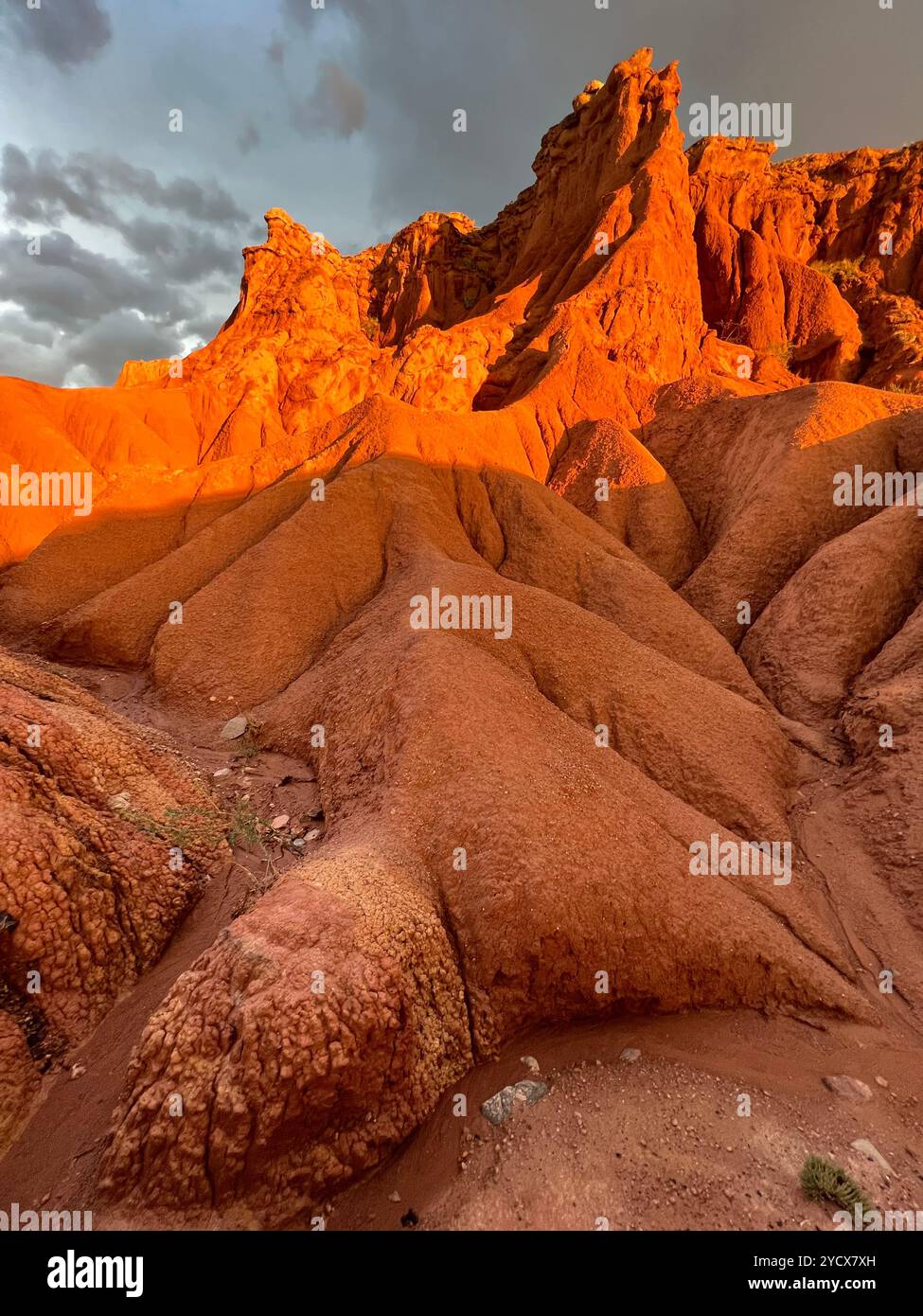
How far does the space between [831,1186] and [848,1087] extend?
1.24 metres

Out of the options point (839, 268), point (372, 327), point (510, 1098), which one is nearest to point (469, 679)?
point (510, 1098)

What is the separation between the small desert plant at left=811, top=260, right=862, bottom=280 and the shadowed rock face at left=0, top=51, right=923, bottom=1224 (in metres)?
8.27

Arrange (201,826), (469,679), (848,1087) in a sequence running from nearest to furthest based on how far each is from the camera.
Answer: (848,1087) → (201,826) → (469,679)

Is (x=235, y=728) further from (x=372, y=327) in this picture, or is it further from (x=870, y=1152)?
(x=372, y=327)

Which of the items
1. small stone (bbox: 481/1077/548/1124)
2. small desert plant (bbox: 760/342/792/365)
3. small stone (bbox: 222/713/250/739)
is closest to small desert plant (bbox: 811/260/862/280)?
small desert plant (bbox: 760/342/792/365)

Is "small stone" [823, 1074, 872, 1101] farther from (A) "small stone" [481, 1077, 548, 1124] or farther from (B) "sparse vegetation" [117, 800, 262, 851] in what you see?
(B) "sparse vegetation" [117, 800, 262, 851]

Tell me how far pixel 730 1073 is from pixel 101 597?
48.2ft

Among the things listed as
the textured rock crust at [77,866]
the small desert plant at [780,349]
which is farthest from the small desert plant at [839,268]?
the textured rock crust at [77,866]

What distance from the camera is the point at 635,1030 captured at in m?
5.55

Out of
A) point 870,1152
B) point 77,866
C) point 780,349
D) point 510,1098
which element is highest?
point 780,349

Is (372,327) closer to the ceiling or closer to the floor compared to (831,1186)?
closer to the ceiling

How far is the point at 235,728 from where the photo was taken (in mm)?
9883

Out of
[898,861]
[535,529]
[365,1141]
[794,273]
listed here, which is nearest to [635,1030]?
[365,1141]

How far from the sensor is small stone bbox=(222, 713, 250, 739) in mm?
9758
